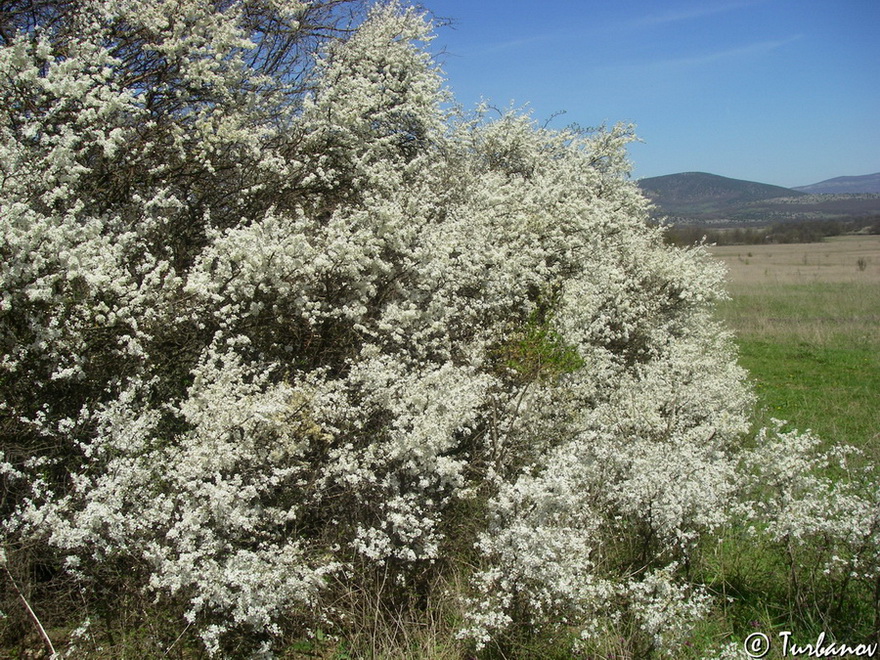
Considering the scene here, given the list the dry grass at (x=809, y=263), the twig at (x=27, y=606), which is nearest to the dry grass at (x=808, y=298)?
the dry grass at (x=809, y=263)

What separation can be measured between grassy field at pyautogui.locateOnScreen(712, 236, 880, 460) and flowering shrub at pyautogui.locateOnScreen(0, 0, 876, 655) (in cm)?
342

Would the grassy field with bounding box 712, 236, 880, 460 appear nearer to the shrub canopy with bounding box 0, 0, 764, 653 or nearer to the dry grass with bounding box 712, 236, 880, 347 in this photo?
the dry grass with bounding box 712, 236, 880, 347

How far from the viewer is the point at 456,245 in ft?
19.6

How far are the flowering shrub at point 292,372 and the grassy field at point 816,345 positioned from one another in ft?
11.2

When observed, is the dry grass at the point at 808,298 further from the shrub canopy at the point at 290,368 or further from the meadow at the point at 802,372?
the shrub canopy at the point at 290,368

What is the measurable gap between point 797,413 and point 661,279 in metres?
3.57

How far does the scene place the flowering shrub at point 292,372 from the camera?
3.67 metres

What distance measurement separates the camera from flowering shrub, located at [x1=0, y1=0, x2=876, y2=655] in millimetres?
3674

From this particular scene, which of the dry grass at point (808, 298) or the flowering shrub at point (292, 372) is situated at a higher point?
the flowering shrub at point (292, 372)

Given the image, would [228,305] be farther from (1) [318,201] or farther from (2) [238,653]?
(2) [238,653]

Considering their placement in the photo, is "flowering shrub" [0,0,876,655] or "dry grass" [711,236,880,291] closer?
"flowering shrub" [0,0,876,655]

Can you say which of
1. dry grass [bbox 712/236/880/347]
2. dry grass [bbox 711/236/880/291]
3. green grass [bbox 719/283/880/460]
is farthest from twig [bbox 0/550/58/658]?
dry grass [bbox 711/236/880/291]

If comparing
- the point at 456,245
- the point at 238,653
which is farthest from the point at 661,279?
the point at 238,653

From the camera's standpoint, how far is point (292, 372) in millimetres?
5027
